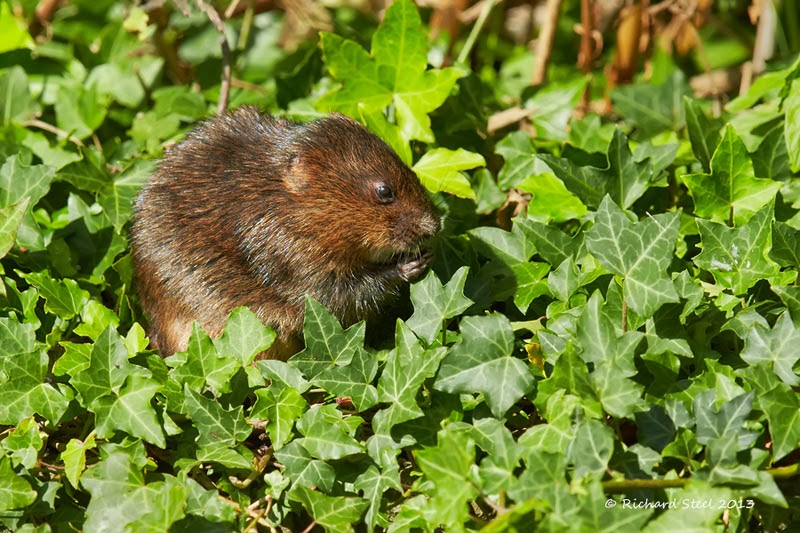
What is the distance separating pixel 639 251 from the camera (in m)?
3.09

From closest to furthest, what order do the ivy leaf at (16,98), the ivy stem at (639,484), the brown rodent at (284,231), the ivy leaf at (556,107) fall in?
the ivy stem at (639,484), the brown rodent at (284,231), the ivy leaf at (556,107), the ivy leaf at (16,98)

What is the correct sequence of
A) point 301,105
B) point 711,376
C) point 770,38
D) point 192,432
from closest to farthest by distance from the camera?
1. point 711,376
2. point 192,432
3. point 301,105
4. point 770,38

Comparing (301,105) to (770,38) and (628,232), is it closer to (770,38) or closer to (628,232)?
(628,232)

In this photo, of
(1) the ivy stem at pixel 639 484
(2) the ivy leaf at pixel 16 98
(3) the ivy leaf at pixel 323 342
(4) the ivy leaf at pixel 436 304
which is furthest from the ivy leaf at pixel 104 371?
(2) the ivy leaf at pixel 16 98

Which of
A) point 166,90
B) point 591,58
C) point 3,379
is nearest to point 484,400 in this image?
point 3,379

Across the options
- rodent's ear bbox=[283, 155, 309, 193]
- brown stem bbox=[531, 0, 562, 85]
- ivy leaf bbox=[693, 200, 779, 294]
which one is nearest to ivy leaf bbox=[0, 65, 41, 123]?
rodent's ear bbox=[283, 155, 309, 193]

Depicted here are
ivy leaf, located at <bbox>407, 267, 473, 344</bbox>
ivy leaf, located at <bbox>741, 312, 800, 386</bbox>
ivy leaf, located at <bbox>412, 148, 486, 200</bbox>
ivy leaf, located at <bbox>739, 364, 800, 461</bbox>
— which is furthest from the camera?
ivy leaf, located at <bbox>412, 148, 486, 200</bbox>

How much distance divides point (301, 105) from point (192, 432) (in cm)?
181

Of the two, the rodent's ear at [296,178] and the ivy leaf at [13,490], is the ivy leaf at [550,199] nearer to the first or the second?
the rodent's ear at [296,178]

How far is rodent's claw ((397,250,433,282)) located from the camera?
11.5 feet

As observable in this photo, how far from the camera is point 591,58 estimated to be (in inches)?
221

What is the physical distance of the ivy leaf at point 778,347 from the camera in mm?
2916

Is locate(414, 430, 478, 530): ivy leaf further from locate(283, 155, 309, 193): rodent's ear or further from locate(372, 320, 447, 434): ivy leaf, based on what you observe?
locate(283, 155, 309, 193): rodent's ear

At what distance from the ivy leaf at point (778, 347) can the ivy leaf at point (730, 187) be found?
0.69 m
